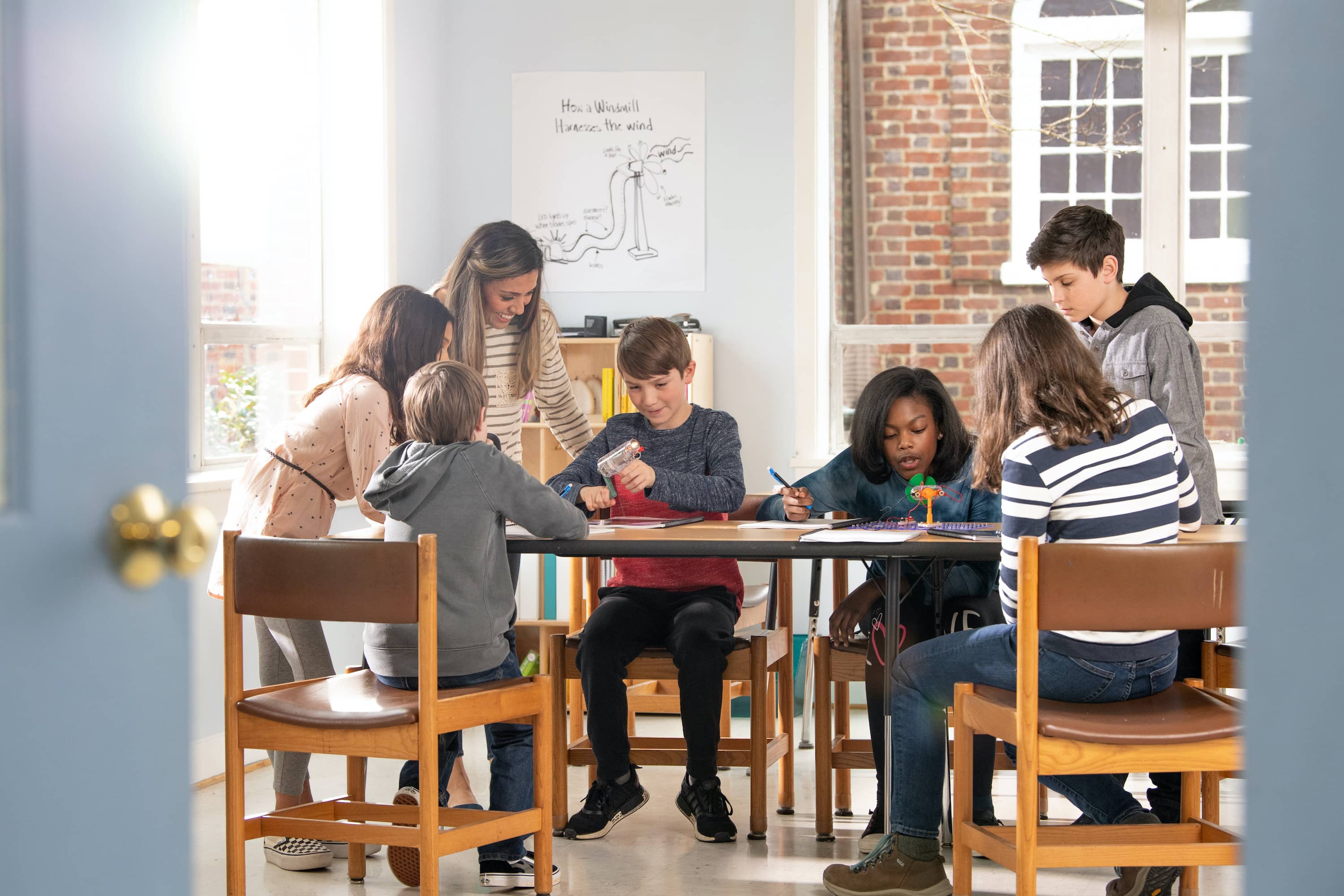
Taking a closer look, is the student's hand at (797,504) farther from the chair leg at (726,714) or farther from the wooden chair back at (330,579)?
the wooden chair back at (330,579)

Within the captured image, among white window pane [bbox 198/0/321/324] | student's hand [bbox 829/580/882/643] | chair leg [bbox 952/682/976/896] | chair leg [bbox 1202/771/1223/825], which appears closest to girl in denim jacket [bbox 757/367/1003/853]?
student's hand [bbox 829/580/882/643]

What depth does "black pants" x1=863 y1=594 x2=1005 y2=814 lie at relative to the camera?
A: 104 inches

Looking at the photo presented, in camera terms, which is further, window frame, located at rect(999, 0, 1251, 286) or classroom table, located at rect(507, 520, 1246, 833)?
window frame, located at rect(999, 0, 1251, 286)

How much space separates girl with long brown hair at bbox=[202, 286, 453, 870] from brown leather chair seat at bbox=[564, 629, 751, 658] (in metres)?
0.56

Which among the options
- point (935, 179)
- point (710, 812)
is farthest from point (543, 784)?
point (935, 179)

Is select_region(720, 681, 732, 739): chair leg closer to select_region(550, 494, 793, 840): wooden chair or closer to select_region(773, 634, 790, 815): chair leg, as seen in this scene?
select_region(550, 494, 793, 840): wooden chair

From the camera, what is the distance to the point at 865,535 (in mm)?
2488

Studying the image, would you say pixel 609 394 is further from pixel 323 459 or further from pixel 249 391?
pixel 323 459

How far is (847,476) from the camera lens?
3.02m

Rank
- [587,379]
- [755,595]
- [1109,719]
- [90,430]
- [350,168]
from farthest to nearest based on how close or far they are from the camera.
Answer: [587,379], [350,168], [755,595], [1109,719], [90,430]

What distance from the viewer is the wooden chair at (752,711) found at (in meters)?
2.82

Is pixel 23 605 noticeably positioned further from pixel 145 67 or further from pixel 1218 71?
pixel 1218 71

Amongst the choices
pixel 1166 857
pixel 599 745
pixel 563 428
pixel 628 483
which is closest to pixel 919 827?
→ pixel 1166 857

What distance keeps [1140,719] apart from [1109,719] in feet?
0.18
